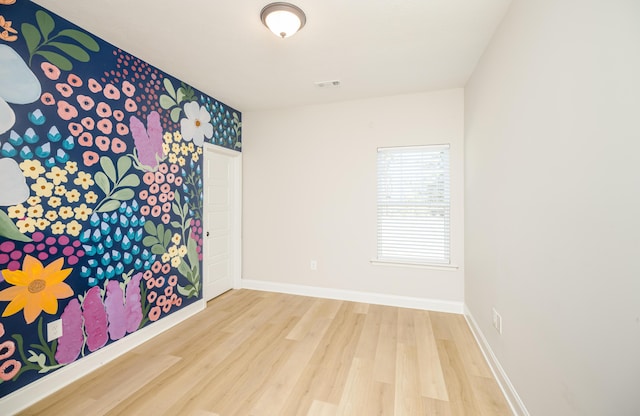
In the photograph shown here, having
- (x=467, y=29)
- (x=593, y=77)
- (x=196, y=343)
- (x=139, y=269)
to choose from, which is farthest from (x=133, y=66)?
→ (x=593, y=77)

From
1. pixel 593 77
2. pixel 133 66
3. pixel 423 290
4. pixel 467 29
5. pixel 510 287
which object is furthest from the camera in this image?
pixel 423 290

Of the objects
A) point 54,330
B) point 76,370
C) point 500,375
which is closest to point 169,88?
point 54,330

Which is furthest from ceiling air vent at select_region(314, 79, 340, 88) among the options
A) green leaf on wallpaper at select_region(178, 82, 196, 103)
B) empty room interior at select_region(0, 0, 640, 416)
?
green leaf on wallpaper at select_region(178, 82, 196, 103)

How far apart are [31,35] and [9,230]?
4.43ft

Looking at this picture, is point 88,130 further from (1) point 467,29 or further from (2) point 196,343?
(1) point 467,29

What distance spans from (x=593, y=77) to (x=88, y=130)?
320cm

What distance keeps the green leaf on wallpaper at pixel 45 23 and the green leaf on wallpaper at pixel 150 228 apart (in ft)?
5.25

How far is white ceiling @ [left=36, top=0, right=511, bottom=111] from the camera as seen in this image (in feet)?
6.29

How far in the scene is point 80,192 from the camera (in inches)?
84.2

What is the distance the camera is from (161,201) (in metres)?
2.84

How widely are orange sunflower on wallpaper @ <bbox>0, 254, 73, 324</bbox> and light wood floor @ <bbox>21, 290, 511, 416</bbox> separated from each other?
0.66m

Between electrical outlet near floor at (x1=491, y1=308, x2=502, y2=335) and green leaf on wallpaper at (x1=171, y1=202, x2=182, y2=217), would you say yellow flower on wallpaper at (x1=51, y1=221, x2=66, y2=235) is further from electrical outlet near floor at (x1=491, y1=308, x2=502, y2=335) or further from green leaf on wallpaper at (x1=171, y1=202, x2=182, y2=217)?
electrical outlet near floor at (x1=491, y1=308, x2=502, y2=335)

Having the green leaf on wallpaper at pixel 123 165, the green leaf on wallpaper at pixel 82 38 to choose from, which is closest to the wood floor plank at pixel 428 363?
the green leaf on wallpaper at pixel 123 165

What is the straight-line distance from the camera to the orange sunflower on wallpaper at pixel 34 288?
1.77 metres
